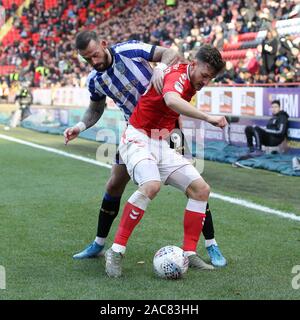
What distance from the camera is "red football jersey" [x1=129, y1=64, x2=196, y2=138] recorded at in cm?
529

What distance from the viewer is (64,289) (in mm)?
4852

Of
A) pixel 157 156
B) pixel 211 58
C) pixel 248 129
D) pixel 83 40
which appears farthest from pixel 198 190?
pixel 248 129

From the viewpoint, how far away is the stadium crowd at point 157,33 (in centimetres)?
1573

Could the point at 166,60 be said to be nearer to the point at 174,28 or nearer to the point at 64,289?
the point at 64,289

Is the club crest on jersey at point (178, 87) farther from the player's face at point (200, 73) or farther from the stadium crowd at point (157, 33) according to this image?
the stadium crowd at point (157, 33)

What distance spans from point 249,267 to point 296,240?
3.59 feet

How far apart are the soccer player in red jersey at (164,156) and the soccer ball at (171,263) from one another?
0.79ft

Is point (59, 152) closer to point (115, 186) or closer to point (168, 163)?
point (115, 186)

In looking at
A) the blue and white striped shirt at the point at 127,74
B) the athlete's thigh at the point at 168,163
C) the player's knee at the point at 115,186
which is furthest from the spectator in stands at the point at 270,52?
the athlete's thigh at the point at 168,163

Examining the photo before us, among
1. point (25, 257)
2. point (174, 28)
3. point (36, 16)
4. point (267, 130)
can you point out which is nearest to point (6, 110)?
point (174, 28)

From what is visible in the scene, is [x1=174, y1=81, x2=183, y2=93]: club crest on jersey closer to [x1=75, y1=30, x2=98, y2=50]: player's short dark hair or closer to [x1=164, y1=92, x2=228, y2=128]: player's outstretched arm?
[x1=164, y1=92, x2=228, y2=128]: player's outstretched arm

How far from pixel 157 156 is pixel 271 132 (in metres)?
8.09

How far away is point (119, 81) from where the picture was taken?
5.80 meters

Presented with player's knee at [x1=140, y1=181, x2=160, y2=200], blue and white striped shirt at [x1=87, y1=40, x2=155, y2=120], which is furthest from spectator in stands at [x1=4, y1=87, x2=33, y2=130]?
player's knee at [x1=140, y1=181, x2=160, y2=200]
